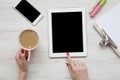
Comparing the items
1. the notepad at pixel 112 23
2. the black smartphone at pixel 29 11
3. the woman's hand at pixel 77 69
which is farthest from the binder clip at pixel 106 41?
the black smartphone at pixel 29 11

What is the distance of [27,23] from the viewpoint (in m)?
1.11

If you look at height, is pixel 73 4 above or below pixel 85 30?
above

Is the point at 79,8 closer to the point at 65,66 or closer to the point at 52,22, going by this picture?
the point at 52,22

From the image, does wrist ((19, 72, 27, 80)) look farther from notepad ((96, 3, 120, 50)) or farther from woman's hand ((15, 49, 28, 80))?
notepad ((96, 3, 120, 50))

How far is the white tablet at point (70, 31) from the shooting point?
1.10 metres

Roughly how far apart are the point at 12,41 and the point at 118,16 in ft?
1.43

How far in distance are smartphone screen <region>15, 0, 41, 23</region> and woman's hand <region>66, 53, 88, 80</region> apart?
0.69ft

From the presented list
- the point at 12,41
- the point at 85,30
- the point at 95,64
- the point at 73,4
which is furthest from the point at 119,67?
the point at 12,41

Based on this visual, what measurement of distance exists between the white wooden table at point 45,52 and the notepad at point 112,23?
0.02 m

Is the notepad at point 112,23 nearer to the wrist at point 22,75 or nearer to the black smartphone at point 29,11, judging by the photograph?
the black smartphone at point 29,11

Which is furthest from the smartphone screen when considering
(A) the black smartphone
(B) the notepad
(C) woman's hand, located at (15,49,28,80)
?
(B) the notepad

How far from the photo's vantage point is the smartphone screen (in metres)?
1.10

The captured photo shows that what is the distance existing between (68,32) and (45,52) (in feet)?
0.40

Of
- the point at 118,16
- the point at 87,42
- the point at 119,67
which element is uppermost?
the point at 118,16
